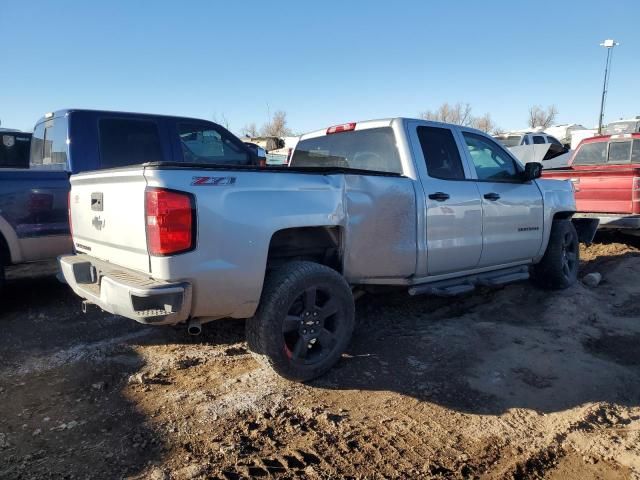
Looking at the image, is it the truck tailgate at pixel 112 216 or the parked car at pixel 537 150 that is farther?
the parked car at pixel 537 150

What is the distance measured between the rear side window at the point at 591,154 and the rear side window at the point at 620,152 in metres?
0.13

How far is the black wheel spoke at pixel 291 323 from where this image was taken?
11.3 feet

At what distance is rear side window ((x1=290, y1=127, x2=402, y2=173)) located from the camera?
4516 mm

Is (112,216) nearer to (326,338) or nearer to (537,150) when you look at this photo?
(326,338)

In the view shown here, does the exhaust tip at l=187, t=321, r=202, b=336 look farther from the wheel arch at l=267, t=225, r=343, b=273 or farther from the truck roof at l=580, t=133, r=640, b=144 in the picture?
the truck roof at l=580, t=133, r=640, b=144

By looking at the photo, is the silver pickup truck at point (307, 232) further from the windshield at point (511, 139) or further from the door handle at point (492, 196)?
the windshield at point (511, 139)

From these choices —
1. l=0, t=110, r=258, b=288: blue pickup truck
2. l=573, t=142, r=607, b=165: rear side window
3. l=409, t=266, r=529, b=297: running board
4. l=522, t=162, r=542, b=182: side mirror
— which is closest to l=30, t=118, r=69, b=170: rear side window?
l=0, t=110, r=258, b=288: blue pickup truck

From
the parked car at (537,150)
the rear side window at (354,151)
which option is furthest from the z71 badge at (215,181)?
the parked car at (537,150)

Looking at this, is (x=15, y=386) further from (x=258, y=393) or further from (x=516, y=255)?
(x=516, y=255)

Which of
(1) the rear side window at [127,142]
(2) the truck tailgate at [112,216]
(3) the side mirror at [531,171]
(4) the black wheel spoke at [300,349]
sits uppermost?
(1) the rear side window at [127,142]

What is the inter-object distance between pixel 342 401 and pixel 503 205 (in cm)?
282

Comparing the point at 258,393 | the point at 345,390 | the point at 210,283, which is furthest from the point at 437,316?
the point at 210,283

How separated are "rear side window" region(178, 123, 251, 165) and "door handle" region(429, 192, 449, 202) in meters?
2.88

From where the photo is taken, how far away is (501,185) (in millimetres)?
5160
